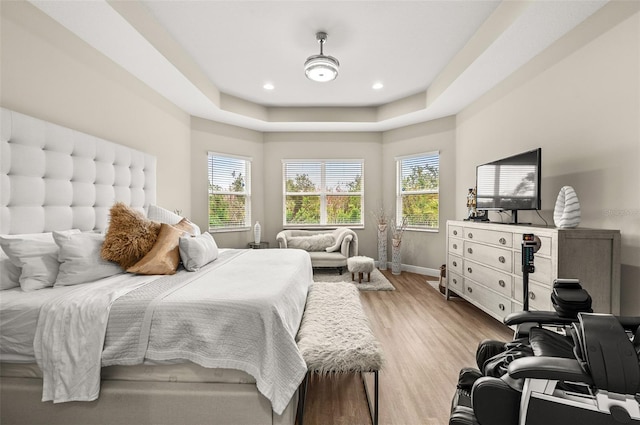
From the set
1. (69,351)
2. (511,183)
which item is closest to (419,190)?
(511,183)

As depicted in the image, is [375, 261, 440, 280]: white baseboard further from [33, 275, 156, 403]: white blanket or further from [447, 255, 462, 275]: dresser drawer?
[33, 275, 156, 403]: white blanket

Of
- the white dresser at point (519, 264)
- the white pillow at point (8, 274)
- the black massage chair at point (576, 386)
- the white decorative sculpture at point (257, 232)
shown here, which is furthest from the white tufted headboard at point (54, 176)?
the white dresser at point (519, 264)

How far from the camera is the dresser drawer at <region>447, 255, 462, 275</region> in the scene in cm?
347

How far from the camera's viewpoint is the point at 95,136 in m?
2.61

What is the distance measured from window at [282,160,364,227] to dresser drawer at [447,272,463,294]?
222 centimetres

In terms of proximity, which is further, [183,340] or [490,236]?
[490,236]

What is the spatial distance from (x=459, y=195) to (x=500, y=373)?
393 cm

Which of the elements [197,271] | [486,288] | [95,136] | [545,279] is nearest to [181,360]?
[197,271]

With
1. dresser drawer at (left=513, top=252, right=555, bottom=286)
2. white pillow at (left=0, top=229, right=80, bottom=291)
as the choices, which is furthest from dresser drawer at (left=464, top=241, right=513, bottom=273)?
white pillow at (left=0, top=229, right=80, bottom=291)

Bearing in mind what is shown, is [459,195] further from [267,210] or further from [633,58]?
[267,210]

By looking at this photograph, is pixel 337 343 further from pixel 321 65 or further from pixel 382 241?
pixel 382 241

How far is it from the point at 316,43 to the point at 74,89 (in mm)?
2275

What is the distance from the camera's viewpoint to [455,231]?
3.59 meters

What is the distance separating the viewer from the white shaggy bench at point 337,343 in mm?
1497
